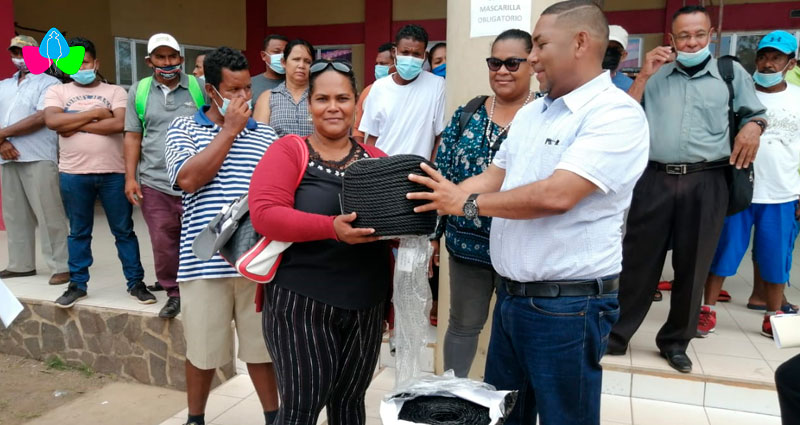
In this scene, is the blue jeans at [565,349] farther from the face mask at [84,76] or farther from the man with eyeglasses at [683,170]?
the face mask at [84,76]

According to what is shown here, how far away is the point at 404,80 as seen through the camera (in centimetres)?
404

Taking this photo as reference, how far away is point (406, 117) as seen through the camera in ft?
12.7

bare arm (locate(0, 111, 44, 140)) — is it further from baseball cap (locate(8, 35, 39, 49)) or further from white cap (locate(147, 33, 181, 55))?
white cap (locate(147, 33, 181, 55))

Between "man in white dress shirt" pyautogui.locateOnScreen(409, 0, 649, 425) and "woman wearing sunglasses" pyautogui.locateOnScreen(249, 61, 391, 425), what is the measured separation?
0.40 m

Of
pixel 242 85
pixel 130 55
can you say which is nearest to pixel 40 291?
pixel 242 85

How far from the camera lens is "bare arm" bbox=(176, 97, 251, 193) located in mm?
2537

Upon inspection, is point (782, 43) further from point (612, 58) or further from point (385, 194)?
point (385, 194)

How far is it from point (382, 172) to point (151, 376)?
355 centimetres

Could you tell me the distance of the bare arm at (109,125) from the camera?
14.7 feet

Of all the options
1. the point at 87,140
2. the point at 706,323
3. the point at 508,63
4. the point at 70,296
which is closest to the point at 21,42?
the point at 87,140

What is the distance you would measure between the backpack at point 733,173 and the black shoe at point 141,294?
12.9ft

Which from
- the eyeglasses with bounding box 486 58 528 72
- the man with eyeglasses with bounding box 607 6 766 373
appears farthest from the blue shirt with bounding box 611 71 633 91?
the eyeglasses with bounding box 486 58 528 72

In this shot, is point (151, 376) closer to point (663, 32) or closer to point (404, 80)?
point (404, 80)

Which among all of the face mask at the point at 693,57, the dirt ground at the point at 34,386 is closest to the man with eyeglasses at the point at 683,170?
the face mask at the point at 693,57
